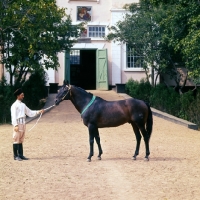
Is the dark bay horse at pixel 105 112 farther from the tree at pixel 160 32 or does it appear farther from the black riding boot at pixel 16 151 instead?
the tree at pixel 160 32

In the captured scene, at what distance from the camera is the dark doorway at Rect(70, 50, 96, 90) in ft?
116

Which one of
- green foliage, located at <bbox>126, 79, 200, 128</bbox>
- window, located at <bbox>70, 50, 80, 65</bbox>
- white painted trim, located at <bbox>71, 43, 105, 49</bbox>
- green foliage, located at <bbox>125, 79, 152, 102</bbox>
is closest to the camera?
green foliage, located at <bbox>126, 79, 200, 128</bbox>

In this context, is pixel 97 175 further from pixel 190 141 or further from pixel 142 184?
pixel 190 141

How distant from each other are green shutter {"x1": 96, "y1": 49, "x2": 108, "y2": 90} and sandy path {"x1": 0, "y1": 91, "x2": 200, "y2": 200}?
1453 centimetres

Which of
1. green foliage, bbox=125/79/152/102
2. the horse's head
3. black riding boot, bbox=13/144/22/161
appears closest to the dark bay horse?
the horse's head

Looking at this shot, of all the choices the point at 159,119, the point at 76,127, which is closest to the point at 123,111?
the point at 76,127

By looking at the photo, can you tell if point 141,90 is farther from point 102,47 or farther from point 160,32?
point 102,47

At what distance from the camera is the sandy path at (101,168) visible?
851 cm

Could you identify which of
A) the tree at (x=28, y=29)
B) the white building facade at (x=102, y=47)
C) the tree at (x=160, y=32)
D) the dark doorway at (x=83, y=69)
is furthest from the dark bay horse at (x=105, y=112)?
the dark doorway at (x=83, y=69)

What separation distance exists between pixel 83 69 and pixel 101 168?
25.0m

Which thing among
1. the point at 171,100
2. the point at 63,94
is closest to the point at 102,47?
the point at 171,100

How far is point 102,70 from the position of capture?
31.7 m

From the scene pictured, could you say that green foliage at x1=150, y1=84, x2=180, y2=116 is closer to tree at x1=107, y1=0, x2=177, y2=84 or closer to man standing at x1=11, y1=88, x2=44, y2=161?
tree at x1=107, y1=0, x2=177, y2=84

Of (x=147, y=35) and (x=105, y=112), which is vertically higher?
(x=147, y=35)
